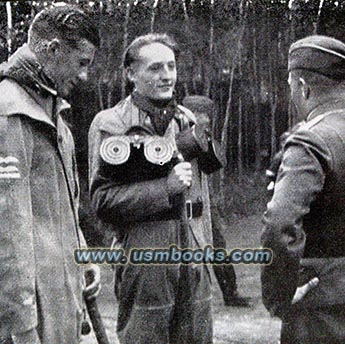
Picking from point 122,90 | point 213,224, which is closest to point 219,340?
point 213,224

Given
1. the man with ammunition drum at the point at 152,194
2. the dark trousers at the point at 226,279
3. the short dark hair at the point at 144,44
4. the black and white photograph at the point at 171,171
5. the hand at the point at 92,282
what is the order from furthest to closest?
the dark trousers at the point at 226,279 → the short dark hair at the point at 144,44 → the man with ammunition drum at the point at 152,194 → the hand at the point at 92,282 → the black and white photograph at the point at 171,171

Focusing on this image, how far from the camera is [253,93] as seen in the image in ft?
7.63

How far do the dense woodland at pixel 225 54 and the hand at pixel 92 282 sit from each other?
1.24ft

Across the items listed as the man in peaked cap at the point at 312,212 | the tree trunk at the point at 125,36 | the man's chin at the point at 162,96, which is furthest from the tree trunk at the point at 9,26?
the man in peaked cap at the point at 312,212

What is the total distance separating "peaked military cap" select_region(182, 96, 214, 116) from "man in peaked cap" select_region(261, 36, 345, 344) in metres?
0.55

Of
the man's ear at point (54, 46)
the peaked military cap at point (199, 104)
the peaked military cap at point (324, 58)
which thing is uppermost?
the man's ear at point (54, 46)

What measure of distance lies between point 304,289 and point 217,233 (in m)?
0.73

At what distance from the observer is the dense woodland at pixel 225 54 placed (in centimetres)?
212

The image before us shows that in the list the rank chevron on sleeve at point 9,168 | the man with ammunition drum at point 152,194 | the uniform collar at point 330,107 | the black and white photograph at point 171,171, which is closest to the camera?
the rank chevron on sleeve at point 9,168

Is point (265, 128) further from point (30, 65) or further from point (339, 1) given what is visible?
point (30, 65)

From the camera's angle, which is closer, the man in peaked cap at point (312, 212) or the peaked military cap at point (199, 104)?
the man in peaked cap at point (312, 212)

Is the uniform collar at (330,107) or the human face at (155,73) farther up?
the human face at (155,73)

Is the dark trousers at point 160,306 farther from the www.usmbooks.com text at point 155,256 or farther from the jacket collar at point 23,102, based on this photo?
the jacket collar at point 23,102

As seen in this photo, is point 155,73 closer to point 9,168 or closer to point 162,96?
point 162,96
